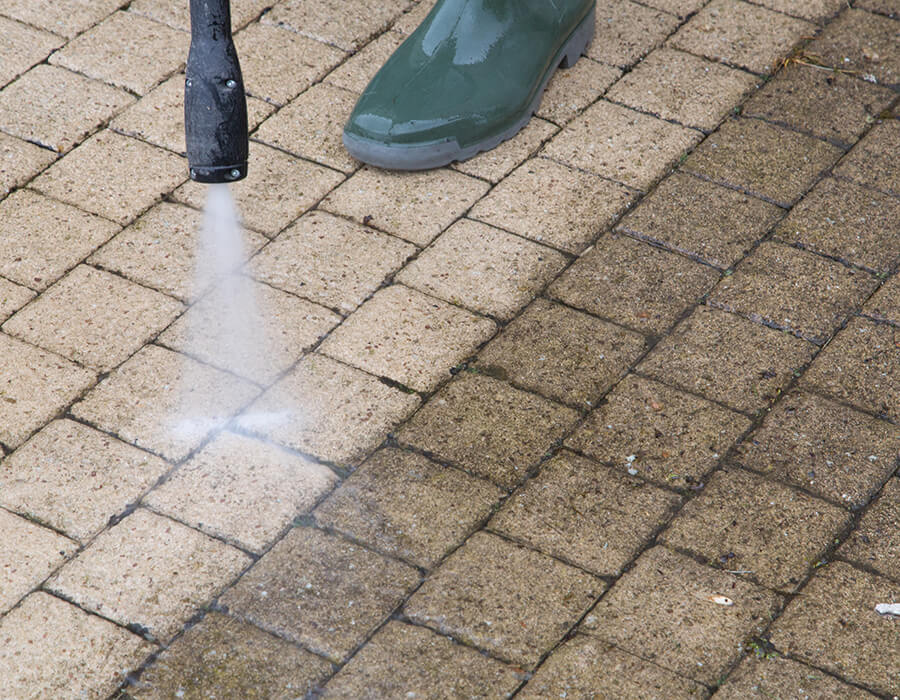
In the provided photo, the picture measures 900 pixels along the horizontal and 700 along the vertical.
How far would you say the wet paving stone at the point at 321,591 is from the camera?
9.70 feet

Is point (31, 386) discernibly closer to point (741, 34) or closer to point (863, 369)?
point (863, 369)

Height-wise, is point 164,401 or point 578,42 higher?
→ point 578,42

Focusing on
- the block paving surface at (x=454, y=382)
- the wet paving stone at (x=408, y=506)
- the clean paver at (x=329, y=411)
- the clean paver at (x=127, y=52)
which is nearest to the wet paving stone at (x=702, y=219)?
the block paving surface at (x=454, y=382)

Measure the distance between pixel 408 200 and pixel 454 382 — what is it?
88cm

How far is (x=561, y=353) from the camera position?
370 centimetres

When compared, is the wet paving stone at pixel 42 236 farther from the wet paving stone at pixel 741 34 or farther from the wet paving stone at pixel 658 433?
the wet paving stone at pixel 741 34

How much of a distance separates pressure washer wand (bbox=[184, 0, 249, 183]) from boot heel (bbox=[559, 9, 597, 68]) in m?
2.07

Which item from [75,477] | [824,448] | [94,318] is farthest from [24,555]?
[824,448]

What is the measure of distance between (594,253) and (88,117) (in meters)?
1.85

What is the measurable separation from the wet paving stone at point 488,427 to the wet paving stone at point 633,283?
448 millimetres

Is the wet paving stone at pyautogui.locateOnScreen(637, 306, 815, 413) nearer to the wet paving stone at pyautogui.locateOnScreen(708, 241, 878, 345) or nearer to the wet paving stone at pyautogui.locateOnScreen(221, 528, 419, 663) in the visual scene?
A: the wet paving stone at pyautogui.locateOnScreen(708, 241, 878, 345)

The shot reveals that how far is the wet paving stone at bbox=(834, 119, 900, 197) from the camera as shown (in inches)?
173

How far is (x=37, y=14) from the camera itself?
4957 mm

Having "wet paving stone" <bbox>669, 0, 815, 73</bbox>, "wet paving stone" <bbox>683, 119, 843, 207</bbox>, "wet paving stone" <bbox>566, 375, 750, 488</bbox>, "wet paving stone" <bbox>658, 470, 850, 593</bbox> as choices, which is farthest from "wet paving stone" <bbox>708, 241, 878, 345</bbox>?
"wet paving stone" <bbox>669, 0, 815, 73</bbox>
